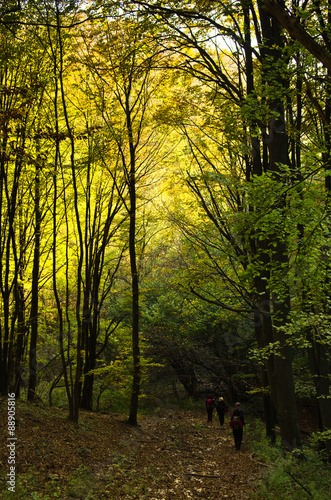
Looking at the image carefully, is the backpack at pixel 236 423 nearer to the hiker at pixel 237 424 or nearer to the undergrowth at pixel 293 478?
the hiker at pixel 237 424

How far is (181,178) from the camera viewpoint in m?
10.7

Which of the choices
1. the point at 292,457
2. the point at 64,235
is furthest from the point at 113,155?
the point at 292,457

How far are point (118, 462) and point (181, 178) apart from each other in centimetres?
746

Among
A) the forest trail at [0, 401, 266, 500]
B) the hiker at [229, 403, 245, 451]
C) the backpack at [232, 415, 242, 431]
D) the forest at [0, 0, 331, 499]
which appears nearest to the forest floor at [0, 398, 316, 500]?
the forest trail at [0, 401, 266, 500]

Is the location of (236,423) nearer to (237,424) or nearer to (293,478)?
(237,424)

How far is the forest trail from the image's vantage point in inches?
231

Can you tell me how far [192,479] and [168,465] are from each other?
1.02 metres

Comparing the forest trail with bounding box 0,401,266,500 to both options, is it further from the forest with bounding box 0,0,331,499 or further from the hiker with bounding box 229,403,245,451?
the forest with bounding box 0,0,331,499

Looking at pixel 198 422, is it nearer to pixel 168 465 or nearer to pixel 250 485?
pixel 168 465

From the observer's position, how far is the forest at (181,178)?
19.0 ft

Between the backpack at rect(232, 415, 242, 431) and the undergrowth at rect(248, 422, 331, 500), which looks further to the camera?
the backpack at rect(232, 415, 242, 431)

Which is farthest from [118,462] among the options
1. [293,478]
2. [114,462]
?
[293,478]

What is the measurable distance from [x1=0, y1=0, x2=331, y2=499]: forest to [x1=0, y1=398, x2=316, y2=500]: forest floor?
88cm

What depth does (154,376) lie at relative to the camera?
18125 mm
